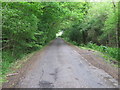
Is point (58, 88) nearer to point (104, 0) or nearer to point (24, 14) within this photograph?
point (24, 14)

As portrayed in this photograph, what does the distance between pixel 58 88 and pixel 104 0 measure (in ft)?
43.6

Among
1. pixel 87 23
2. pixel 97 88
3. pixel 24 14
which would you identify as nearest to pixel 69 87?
pixel 97 88

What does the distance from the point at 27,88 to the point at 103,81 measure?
110 inches

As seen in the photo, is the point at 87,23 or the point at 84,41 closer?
the point at 87,23

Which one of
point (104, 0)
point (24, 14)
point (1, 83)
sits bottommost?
point (1, 83)

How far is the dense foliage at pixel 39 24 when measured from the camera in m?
6.71

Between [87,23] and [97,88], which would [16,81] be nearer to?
[97,88]

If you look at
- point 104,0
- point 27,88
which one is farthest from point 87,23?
point 27,88

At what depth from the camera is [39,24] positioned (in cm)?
1277

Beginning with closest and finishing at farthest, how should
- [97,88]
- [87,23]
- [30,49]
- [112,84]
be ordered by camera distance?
[97,88] < [112,84] < [30,49] < [87,23]

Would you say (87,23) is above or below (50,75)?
above

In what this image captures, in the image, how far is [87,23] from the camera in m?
16.8

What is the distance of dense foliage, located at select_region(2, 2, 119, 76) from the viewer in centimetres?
671

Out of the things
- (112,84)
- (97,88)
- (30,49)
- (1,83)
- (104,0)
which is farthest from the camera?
(104,0)
